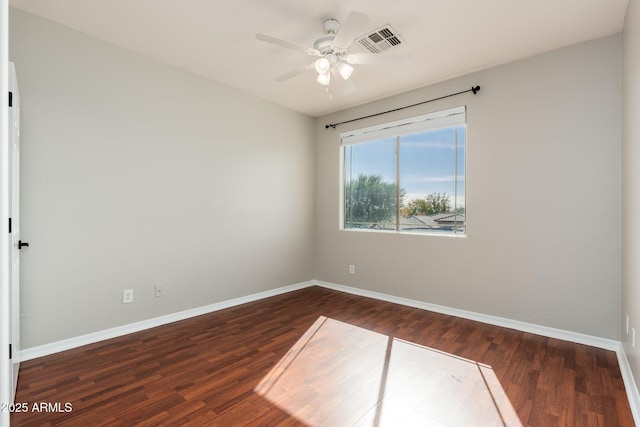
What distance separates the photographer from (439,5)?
2.30 metres

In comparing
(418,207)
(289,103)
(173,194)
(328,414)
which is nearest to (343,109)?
(289,103)

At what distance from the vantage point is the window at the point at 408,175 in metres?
3.64

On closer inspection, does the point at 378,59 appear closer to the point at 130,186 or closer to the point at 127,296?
the point at 130,186

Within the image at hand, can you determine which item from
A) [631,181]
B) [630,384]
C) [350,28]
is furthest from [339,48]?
[630,384]

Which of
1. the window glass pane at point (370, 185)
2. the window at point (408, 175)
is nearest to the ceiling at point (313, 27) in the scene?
the window at point (408, 175)

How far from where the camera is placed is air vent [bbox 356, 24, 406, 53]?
8.42ft

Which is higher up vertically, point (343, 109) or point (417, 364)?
point (343, 109)

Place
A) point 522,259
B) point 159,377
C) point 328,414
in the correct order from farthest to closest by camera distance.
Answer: point 522,259, point 159,377, point 328,414

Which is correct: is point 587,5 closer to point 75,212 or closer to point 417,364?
point 417,364

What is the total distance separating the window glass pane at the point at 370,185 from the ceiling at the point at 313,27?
47.6 inches

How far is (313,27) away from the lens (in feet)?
8.40

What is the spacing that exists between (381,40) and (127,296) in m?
3.30

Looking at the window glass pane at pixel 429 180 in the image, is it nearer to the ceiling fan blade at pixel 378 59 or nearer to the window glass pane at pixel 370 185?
the window glass pane at pixel 370 185

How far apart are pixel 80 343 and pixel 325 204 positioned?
3314 millimetres
